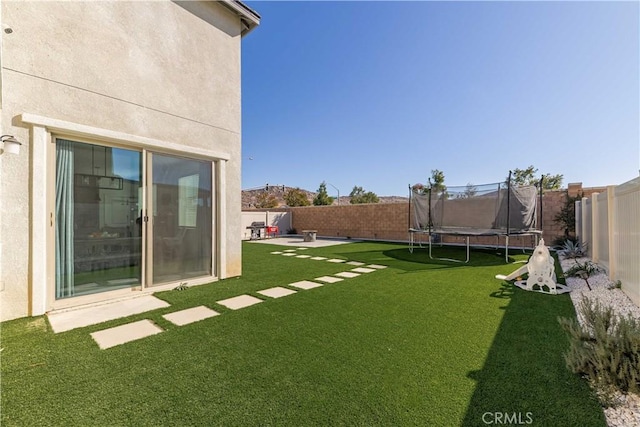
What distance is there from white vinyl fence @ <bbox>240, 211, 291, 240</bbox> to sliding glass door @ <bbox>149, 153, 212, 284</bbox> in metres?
9.11

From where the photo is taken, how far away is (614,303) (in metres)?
3.29

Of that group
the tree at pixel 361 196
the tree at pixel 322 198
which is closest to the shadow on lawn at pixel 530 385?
the tree at pixel 322 198

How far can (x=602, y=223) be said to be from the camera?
193 inches

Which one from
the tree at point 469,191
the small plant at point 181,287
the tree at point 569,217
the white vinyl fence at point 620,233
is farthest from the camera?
the tree at point 569,217

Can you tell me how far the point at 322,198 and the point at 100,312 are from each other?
27066mm

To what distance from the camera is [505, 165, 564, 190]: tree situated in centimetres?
2177

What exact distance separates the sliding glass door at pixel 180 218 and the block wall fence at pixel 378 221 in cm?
903

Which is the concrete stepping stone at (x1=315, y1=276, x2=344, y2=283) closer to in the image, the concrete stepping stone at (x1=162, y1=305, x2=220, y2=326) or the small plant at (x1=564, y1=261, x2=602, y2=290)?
the concrete stepping stone at (x1=162, y1=305, x2=220, y2=326)

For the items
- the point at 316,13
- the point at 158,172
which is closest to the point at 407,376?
the point at 158,172

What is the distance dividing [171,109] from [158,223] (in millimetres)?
1773

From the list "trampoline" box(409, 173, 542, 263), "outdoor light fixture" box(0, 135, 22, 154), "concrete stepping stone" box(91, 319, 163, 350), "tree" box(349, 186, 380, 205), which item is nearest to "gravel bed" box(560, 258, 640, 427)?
"trampoline" box(409, 173, 542, 263)

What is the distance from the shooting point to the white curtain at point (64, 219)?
3.29 m

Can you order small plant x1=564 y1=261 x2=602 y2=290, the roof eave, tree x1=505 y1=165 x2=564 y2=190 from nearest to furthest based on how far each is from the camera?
small plant x1=564 y1=261 x2=602 y2=290 < the roof eave < tree x1=505 y1=165 x2=564 y2=190

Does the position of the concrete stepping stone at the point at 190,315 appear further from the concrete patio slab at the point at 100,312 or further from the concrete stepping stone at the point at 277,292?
the concrete stepping stone at the point at 277,292
